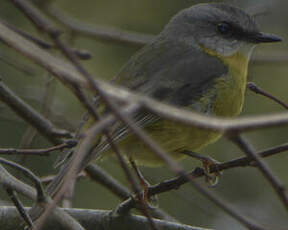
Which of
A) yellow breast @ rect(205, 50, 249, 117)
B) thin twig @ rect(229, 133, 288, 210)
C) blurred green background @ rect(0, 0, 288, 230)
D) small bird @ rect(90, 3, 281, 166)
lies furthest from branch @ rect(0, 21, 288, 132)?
blurred green background @ rect(0, 0, 288, 230)

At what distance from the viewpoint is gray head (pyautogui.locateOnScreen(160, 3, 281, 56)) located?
537 centimetres

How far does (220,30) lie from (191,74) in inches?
33.0

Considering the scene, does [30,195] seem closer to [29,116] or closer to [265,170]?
[29,116]

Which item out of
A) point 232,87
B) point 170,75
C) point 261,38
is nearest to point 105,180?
point 170,75

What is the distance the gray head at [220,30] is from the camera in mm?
5371

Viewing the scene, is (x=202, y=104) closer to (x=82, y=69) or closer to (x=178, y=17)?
(x=178, y=17)

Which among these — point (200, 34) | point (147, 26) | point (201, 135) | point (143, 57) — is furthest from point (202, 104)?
point (147, 26)

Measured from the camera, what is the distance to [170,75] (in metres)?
4.80

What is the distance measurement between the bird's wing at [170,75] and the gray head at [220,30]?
0.23 m

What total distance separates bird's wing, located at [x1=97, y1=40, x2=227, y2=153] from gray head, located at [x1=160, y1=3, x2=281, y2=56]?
0.23m

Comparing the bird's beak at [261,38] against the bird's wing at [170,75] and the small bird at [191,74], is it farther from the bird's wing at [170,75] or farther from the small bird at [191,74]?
the bird's wing at [170,75]

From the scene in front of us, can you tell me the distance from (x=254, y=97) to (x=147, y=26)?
177cm

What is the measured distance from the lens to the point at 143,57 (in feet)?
16.8

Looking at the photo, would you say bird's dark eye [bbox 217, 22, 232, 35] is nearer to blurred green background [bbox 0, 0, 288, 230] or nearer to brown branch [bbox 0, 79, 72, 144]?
blurred green background [bbox 0, 0, 288, 230]
